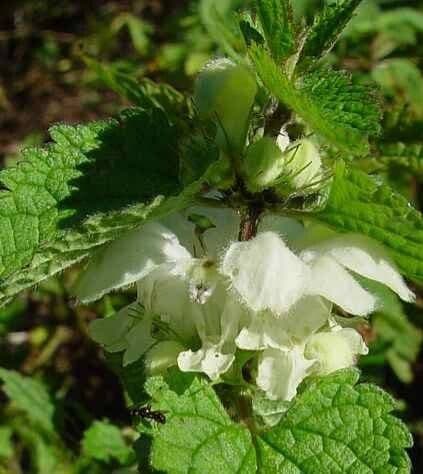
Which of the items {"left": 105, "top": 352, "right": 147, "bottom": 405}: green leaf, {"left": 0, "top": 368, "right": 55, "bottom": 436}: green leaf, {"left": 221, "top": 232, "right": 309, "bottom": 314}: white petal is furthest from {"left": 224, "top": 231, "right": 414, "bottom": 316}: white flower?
{"left": 0, "top": 368, "right": 55, "bottom": 436}: green leaf

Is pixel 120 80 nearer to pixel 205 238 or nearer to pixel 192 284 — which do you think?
pixel 205 238

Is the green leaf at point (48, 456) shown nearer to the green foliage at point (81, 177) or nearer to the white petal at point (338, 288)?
the green foliage at point (81, 177)

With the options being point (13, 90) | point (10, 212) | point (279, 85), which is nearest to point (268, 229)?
point (279, 85)

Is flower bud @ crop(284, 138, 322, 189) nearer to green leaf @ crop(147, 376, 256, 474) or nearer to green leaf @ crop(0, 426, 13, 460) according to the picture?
green leaf @ crop(147, 376, 256, 474)

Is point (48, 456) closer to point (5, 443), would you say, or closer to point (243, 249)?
point (5, 443)

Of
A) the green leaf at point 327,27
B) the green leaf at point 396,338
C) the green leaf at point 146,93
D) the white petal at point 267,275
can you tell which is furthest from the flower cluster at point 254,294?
the green leaf at point 396,338

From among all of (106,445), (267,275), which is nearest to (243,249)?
(267,275)
